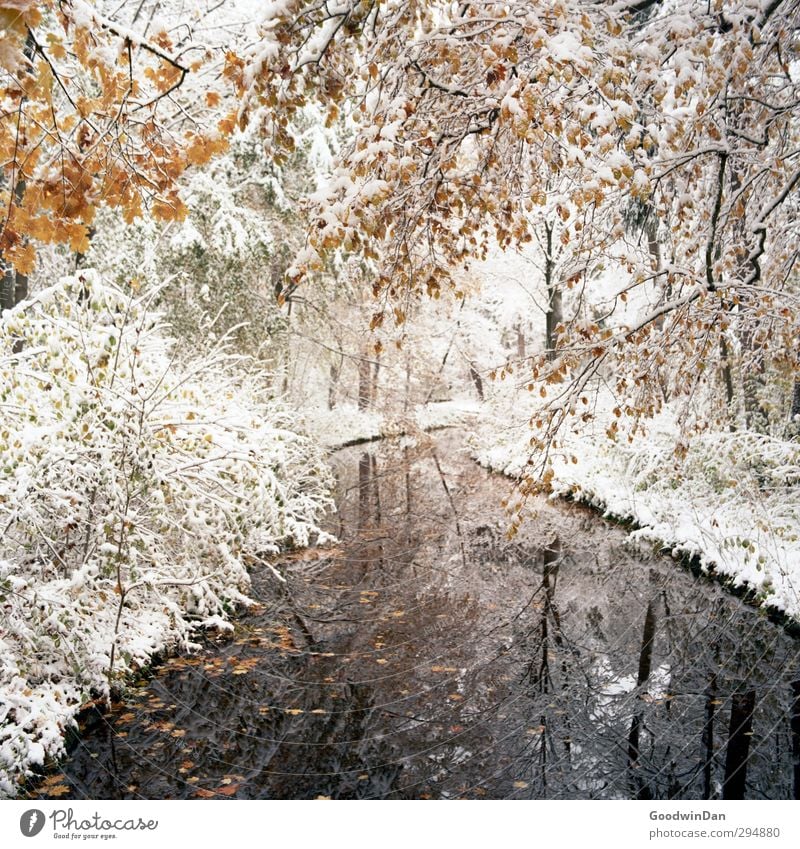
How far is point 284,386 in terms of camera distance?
12.8 m

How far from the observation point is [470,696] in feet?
13.9

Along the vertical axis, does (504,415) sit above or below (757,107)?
below

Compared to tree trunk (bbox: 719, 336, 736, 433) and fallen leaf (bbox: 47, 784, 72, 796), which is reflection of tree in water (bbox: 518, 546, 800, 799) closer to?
tree trunk (bbox: 719, 336, 736, 433)

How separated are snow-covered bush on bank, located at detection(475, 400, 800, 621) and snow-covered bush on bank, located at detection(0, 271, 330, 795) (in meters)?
2.79

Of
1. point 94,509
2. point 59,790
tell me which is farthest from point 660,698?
point 94,509

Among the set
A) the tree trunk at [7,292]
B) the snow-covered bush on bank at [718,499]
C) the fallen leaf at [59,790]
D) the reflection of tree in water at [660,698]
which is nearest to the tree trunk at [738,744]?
the reflection of tree in water at [660,698]

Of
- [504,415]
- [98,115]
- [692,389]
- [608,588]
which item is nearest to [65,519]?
[98,115]

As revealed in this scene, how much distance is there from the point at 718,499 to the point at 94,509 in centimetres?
642

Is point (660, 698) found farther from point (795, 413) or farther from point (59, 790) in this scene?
point (795, 413)

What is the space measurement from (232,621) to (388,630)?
1.43 metres

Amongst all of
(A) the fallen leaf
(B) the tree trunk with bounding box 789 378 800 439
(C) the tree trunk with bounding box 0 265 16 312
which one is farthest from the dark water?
(C) the tree trunk with bounding box 0 265 16 312

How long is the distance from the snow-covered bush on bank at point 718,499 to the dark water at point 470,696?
0.36 meters

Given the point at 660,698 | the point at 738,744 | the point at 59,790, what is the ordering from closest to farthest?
1. the point at 59,790
2. the point at 738,744
3. the point at 660,698
